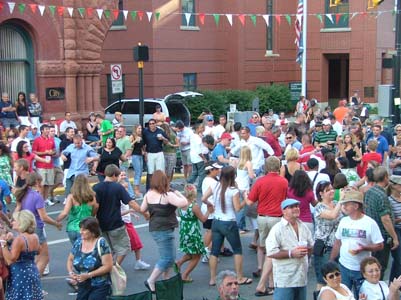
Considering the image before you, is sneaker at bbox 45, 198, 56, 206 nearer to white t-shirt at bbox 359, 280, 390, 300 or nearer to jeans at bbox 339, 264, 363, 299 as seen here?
jeans at bbox 339, 264, 363, 299

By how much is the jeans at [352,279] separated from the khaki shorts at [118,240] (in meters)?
3.00

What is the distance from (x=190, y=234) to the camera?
916 cm

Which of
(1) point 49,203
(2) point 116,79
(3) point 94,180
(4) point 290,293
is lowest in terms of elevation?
(1) point 49,203

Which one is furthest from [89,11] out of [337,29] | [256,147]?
[337,29]

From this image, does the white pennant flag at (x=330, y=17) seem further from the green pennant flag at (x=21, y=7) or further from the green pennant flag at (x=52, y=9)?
the green pennant flag at (x=21, y=7)

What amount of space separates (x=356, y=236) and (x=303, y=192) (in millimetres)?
1442

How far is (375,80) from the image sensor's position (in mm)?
36500

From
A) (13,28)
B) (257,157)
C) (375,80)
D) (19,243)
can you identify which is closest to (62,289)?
(19,243)

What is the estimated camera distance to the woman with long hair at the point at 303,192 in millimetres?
8695

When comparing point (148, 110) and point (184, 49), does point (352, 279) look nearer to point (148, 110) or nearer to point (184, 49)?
A: point (148, 110)

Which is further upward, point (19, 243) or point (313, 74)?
point (313, 74)

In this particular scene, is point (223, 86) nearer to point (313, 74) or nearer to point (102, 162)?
point (313, 74)

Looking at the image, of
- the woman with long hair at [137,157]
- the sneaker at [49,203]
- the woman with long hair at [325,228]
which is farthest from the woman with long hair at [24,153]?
the woman with long hair at [325,228]

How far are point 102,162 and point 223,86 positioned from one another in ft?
73.0
